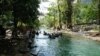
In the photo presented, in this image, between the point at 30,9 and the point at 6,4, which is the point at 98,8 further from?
the point at 6,4

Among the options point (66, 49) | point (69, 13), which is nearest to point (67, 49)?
point (66, 49)

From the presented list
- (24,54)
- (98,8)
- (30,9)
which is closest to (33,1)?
(30,9)

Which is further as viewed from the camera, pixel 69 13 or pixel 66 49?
pixel 69 13

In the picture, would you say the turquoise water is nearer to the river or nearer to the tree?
the river

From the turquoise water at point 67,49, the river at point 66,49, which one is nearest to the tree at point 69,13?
the river at point 66,49

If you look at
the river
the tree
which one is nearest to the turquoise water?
the river

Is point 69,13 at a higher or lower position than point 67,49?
higher

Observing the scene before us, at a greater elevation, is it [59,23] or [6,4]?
[6,4]

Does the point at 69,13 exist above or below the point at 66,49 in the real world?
above

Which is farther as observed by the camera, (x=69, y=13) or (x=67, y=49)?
(x=69, y=13)

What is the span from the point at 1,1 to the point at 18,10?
1172cm

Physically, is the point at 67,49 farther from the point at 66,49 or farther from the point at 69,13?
the point at 69,13

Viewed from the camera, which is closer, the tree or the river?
the river

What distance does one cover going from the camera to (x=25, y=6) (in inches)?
1725
